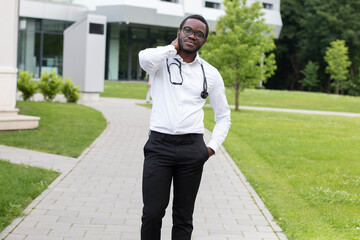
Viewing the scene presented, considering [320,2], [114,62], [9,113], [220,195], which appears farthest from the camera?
[320,2]

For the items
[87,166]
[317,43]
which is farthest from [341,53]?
[87,166]

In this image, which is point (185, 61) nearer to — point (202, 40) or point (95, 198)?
point (202, 40)

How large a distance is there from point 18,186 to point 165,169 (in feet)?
12.7

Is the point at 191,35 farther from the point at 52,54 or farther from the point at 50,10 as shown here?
the point at 52,54

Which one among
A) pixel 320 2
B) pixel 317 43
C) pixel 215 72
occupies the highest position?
pixel 320 2

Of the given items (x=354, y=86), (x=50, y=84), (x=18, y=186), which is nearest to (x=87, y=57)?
(x=50, y=84)

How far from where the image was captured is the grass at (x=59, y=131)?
10.4 meters

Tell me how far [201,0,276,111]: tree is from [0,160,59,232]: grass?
14.7m

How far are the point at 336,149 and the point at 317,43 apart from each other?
4161 cm

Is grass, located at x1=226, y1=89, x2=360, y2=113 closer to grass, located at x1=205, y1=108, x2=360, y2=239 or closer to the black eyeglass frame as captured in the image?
grass, located at x1=205, y1=108, x2=360, y2=239

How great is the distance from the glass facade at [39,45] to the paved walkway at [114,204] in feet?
94.1

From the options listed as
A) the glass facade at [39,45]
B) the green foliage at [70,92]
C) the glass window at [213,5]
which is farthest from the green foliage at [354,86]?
the green foliage at [70,92]

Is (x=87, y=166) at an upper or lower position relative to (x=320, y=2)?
lower

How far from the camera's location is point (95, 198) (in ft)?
22.1
